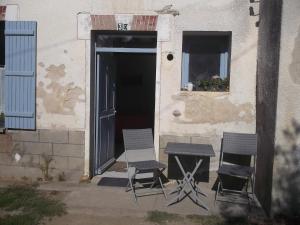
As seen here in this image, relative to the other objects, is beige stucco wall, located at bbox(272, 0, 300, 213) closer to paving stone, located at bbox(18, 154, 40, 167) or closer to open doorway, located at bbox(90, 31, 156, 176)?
open doorway, located at bbox(90, 31, 156, 176)

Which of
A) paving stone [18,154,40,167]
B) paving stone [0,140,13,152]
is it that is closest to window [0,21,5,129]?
paving stone [0,140,13,152]

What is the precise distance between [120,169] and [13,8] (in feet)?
11.1

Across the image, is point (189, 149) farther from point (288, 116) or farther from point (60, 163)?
point (60, 163)

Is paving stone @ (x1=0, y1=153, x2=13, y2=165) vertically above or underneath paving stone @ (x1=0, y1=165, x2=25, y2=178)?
above

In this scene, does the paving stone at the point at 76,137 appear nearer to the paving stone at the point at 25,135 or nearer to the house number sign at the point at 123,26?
the paving stone at the point at 25,135

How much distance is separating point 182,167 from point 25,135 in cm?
276

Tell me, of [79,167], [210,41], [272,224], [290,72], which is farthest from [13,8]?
[272,224]

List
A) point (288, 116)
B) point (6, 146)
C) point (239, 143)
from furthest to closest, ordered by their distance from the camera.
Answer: point (6, 146) < point (239, 143) < point (288, 116)

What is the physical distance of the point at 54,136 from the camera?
6.99m

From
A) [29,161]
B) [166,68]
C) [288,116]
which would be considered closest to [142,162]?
[166,68]

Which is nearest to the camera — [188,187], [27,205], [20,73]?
[27,205]

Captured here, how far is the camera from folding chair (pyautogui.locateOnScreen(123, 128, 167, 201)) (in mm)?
6133

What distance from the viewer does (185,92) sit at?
6.67 metres

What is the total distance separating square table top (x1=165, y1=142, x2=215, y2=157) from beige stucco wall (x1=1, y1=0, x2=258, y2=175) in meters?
0.37
